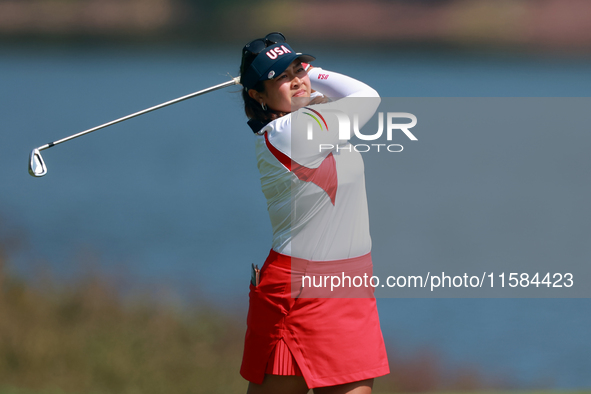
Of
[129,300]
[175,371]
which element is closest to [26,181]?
[129,300]

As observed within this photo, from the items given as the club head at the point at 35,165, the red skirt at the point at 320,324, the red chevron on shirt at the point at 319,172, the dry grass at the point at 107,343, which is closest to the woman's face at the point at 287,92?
the red chevron on shirt at the point at 319,172

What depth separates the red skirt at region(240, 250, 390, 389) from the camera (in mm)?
1317

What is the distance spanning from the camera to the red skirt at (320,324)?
132 centimetres

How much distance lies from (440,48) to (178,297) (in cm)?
209

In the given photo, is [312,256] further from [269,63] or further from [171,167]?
[171,167]

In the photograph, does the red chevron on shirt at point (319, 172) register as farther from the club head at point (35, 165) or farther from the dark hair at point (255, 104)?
the club head at point (35, 165)

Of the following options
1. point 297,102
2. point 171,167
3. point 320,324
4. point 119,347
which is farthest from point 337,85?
point 171,167

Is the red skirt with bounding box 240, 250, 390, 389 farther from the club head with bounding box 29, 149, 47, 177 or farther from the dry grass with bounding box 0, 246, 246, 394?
the dry grass with bounding box 0, 246, 246, 394

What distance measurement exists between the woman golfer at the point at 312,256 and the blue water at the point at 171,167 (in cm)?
186

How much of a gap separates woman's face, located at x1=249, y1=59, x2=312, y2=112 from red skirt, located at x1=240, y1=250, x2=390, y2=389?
13.4 inches

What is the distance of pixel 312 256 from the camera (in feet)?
4.39

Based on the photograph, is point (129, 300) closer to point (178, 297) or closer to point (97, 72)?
point (178, 297)

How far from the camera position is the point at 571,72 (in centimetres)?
372

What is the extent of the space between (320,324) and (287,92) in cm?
52
